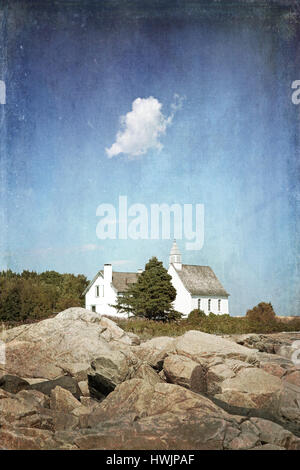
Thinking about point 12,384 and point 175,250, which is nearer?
point 12,384

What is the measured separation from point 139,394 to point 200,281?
2033cm

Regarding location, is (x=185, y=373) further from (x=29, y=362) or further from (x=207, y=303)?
(x=207, y=303)

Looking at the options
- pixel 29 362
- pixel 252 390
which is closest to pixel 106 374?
pixel 29 362

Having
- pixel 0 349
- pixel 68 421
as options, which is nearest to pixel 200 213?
pixel 0 349

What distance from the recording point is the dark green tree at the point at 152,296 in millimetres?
19594

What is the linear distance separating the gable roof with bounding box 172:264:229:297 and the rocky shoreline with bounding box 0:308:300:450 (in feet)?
51.3

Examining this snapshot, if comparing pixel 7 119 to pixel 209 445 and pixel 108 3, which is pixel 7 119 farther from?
pixel 209 445

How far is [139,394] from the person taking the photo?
6.27m

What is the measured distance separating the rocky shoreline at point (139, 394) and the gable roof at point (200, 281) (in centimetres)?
1564

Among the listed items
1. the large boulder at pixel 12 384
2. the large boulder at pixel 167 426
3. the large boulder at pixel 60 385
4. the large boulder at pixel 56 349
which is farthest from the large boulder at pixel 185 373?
the large boulder at pixel 12 384

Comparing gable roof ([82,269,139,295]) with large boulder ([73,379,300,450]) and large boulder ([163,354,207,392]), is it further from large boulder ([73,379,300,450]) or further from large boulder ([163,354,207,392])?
large boulder ([73,379,300,450])

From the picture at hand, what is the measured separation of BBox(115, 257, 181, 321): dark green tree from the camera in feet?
64.3

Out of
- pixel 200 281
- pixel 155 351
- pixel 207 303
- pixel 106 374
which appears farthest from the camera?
pixel 200 281

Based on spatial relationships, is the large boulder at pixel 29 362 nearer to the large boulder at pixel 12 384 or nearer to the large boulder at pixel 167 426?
the large boulder at pixel 12 384
